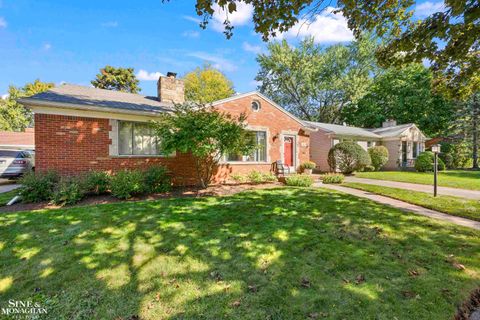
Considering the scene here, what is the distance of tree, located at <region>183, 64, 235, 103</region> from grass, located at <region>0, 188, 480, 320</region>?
31212 millimetres

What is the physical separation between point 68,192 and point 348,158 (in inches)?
632

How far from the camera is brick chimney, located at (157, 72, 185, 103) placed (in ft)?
41.7

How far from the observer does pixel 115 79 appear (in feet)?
108

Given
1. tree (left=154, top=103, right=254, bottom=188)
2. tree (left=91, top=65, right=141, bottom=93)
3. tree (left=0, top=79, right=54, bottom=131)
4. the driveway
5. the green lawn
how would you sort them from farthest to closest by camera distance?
tree (left=0, top=79, right=54, bottom=131), tree (left=91, top=65, right=141, bottom=93), the green lawn, the driveway, tree (left=154, top=103, right=254, bottom=188)

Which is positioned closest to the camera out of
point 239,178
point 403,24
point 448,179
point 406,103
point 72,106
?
point 403,24

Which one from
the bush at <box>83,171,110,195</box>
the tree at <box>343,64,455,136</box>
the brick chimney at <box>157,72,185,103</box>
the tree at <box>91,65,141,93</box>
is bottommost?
the bush at <box>83,171,110,195</box>

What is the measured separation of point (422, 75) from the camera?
26.9 metres

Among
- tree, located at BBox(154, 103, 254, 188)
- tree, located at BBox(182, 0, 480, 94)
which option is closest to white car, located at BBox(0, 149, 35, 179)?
tree, located at BBox(154, 103, 254, 188)

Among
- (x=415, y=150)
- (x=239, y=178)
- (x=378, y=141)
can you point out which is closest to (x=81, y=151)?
(x=239, y=178)

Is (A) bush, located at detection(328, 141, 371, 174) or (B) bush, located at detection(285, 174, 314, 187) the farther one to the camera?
(A) bush, located at detection(328, 141, 371, 174)

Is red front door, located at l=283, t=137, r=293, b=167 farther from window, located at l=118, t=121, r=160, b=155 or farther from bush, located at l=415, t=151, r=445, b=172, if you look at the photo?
bush, located at l=415, t=151, r=445, b=172

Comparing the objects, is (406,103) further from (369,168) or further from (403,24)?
(403,24)

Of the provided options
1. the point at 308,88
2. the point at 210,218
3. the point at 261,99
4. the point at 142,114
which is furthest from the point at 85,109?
the point at 308,88

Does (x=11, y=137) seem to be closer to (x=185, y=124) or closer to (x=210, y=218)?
(x=185, y=124)
